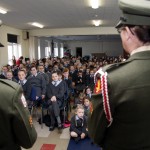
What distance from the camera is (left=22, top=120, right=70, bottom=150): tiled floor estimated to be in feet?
12.5

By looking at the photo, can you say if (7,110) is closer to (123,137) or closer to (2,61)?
(123,137)

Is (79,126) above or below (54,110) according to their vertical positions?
below

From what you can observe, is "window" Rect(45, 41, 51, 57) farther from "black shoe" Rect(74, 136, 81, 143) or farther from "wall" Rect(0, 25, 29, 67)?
"black shoe" Rect(74, 136, 81, 143)

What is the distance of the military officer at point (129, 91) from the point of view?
901 mm

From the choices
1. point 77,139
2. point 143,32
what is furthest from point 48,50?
point 143,32

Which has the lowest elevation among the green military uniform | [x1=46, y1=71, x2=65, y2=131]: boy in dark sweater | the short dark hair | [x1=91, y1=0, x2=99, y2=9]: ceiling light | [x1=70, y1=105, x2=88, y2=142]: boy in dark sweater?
[x1=70, y1=105, x2=88, y2=142]: boy in dark sweater

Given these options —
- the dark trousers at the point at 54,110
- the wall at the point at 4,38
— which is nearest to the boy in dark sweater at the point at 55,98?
the dark trousers at the point at 54,110

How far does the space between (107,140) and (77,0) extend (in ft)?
17.9

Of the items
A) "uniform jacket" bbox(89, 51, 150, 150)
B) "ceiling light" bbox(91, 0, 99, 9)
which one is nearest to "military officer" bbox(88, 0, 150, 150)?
"uniform jacket" bbox(89, 51, 150, 150)

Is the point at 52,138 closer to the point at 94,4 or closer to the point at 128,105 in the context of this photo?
the point at 128,105

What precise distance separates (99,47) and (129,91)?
23.4m

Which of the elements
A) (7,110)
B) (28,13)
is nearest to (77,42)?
(28,13)

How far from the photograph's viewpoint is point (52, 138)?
4.17 metres

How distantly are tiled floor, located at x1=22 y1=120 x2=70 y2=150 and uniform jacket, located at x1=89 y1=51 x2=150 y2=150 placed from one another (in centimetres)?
297
